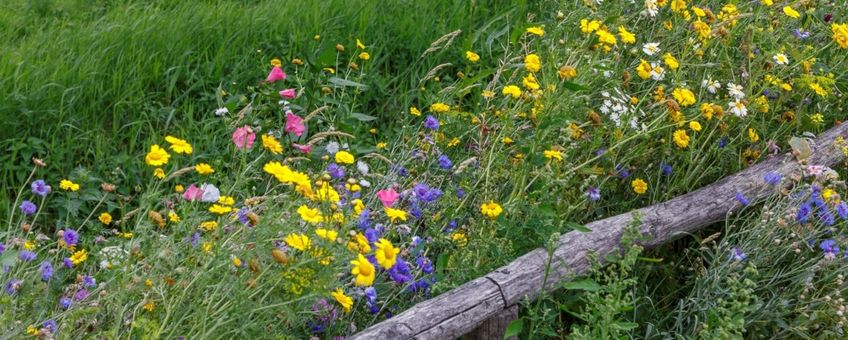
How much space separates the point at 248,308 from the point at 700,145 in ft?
7.87

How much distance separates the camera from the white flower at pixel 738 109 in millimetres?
4020

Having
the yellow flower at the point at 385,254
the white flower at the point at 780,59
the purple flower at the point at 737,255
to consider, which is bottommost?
the purple flower at the point at 737,255

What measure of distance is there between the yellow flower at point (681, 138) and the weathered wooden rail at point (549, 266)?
7.0 inches

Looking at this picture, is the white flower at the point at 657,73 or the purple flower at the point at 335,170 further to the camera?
the white flower at the point at 657,73

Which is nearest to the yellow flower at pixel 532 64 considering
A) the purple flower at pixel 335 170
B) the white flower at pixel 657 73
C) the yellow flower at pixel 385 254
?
the white flower at pixel 657 73

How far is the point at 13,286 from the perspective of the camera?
271cm

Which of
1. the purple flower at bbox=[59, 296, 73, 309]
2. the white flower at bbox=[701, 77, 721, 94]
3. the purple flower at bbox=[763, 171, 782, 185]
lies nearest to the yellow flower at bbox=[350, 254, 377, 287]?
the purple flower at bbox=[59, 296, 73, 309]

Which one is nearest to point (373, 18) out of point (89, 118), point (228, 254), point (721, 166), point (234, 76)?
point (234, 76)

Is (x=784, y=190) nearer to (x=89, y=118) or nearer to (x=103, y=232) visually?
(x=103, y=232)

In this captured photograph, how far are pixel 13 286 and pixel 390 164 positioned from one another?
55.0 inches

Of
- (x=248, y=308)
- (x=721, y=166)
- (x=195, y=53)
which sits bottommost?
(x=721, y=166)

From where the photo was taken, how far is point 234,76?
4672 millimetres

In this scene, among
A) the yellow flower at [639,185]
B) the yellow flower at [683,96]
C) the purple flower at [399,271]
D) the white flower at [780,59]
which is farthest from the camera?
the white flower at [780,59]

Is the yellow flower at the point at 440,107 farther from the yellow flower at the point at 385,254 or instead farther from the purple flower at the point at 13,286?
the purple flower at the point at 13,286
